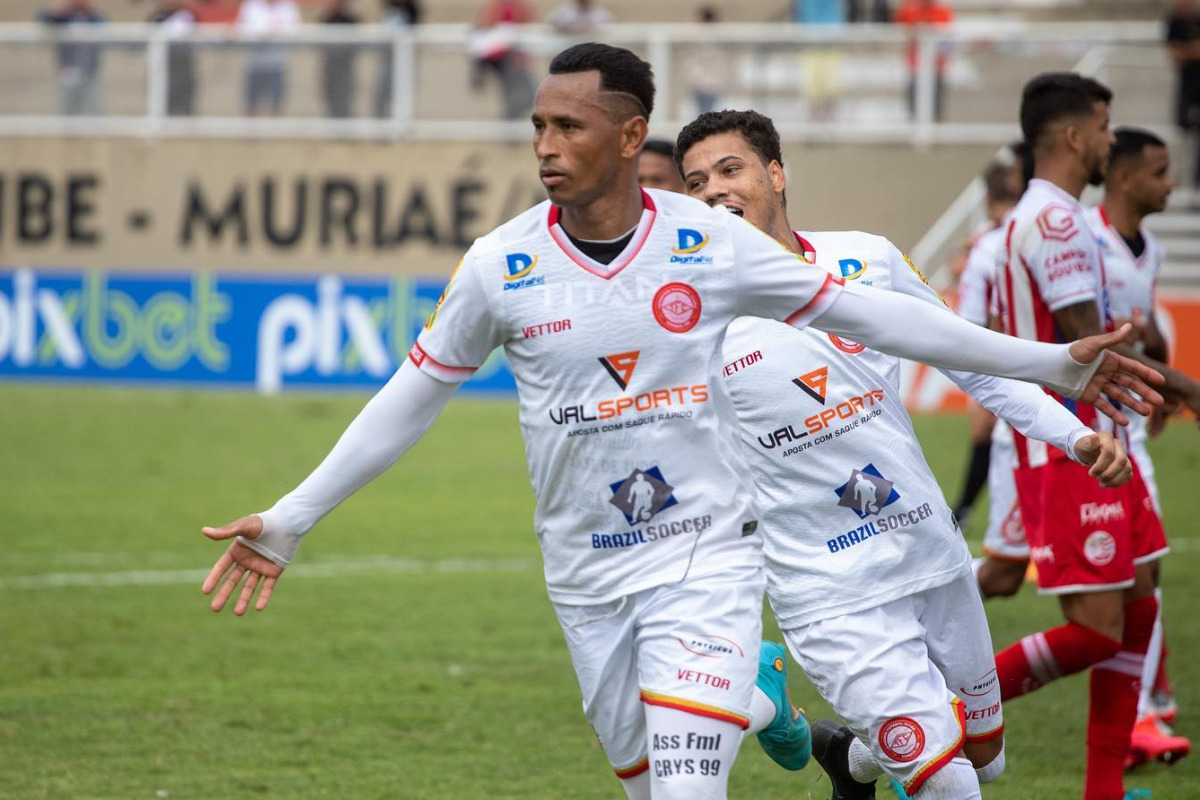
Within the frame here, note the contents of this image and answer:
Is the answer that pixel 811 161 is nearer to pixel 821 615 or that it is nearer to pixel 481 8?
pixel 481 8

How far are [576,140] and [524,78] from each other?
19286mm

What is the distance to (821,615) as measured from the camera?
5055mm

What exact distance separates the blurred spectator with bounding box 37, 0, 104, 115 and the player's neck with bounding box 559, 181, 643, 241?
2149cm

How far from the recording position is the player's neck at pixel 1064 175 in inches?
258

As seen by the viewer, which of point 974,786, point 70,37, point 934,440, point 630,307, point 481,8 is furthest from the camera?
point 481,8

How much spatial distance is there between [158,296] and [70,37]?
4.41m

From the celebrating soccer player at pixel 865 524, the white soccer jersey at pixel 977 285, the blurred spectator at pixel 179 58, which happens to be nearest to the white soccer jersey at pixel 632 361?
the celebrating soccer player at pixel 865 524

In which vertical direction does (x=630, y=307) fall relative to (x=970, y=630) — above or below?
above

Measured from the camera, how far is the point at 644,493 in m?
4.48

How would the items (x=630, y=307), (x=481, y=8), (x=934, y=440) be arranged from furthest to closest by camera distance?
(x=481, y=8) → (x=934, y=440) → (x=630, y=307)

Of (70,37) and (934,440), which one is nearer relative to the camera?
(934,440)

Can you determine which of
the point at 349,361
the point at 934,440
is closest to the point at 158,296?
the point at 349,361

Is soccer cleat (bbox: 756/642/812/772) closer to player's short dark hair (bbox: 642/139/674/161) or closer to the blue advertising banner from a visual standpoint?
player's short dark hair (bbox: 642/139/674/161)

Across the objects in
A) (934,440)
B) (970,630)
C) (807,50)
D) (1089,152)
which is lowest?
(934,440)
